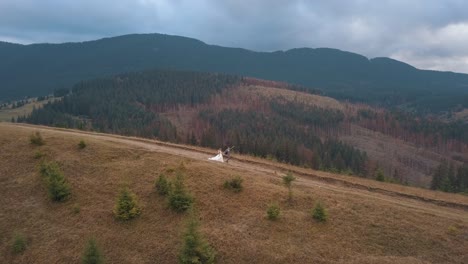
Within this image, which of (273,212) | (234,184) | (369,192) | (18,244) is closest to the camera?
(18,244)


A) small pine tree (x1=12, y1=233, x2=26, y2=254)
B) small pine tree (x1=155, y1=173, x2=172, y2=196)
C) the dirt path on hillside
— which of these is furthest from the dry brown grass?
small pine tree (x1=155, y1=173, x2=172, y2=196)

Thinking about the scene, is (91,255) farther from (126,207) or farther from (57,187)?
(57,187)

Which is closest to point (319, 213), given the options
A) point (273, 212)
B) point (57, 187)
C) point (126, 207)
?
point (273, 212)

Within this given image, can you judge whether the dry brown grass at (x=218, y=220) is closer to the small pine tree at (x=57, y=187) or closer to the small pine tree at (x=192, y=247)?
the small pine tree at (x=57, y=187)

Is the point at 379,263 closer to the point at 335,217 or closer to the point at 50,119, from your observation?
the point at 335,217

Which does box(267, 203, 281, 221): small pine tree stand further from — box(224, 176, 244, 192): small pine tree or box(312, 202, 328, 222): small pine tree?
box(224, 176, 244, 192): small pine tree

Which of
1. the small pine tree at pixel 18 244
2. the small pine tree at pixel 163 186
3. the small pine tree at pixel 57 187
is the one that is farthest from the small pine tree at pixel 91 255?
the small pine tree at pixel 57 187
